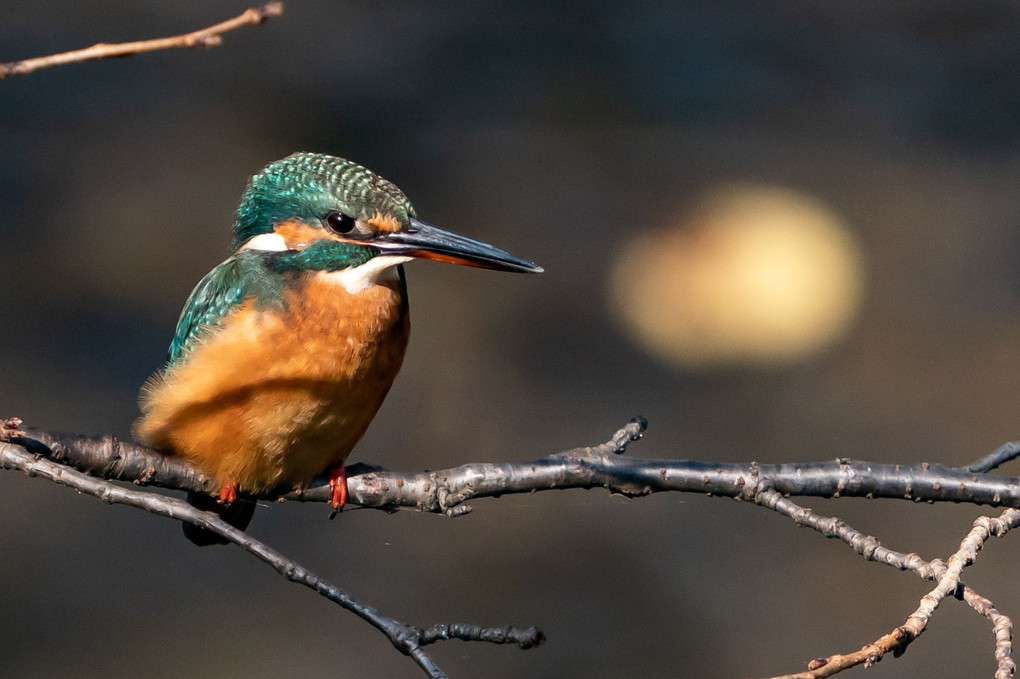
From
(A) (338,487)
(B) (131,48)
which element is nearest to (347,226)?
(A) (338,487)

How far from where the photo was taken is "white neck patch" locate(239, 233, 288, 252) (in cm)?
194

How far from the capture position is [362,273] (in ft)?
6.29

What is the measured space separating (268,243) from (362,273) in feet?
0.58

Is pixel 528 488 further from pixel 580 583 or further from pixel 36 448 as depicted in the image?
pixel 580 583

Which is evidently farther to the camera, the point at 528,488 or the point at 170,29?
the point at 170,29

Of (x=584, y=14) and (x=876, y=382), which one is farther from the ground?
(x=584, y=14)

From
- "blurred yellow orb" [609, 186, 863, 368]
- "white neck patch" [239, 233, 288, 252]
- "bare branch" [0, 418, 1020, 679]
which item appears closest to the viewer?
"bare branch" [0, 418, 1020, 679]

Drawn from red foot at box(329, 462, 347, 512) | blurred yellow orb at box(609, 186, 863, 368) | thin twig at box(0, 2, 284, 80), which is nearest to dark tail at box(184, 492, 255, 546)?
red foot at box(329, 462, 347, 512)

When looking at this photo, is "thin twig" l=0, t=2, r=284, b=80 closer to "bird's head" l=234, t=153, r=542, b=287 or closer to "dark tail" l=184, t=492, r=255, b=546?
"bird's head" l=234, t=153, r=542, b=287

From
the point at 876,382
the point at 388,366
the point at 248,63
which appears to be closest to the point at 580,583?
the point at 876,382

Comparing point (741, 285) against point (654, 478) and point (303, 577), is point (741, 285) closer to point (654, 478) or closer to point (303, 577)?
point (654, 478)

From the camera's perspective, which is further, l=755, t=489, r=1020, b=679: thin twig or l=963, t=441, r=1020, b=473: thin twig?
l=963, t=441, r=1020, b=473: thin twig

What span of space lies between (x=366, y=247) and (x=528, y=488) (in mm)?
481

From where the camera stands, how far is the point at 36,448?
4.75ft
